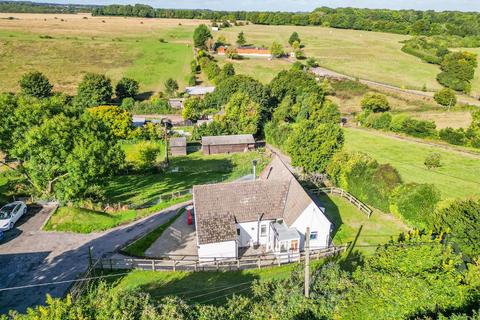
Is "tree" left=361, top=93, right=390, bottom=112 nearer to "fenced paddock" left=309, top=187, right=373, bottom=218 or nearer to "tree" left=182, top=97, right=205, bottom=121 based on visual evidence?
"tree" left=182, top=97, right=205, bottom=121

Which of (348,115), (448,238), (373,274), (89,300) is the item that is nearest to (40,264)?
(89,300)

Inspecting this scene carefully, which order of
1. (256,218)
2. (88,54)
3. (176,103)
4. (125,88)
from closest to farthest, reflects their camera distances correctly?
(256,218), (176,103), (125,88), (88,54)

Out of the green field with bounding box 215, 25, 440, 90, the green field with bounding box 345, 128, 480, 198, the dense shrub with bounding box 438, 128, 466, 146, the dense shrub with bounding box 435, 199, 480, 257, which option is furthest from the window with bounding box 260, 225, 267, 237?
the green field with bounding box 215, 25, 440, 90

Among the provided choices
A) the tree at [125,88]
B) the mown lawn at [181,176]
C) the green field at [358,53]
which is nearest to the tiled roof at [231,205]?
the mown lawn at [181,176]

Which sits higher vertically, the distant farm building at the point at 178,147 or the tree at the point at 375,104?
the tree at the point at 375,104

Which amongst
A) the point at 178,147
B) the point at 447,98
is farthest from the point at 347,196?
the point at 447,98

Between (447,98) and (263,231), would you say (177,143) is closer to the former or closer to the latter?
(263,231)

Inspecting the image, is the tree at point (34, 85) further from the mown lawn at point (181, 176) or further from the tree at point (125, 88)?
the mown lawn at point (181, 176)
